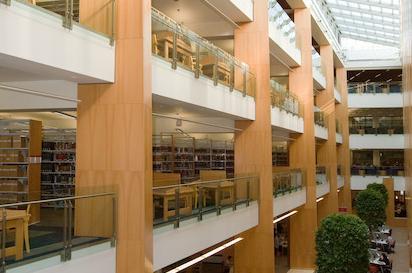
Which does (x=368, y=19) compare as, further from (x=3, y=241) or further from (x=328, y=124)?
(x=3, y=241)

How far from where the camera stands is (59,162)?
32.3 feet

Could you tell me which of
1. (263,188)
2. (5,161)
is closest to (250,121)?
(263,188)

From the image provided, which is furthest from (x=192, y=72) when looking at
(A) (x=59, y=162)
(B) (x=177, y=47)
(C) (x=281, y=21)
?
(C) (x=281, y=21)

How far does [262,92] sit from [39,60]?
24.9 feet

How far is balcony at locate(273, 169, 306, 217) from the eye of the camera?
1257 centimetres

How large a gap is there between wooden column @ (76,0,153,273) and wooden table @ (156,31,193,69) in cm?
66

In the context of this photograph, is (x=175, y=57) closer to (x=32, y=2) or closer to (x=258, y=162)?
(x=32, y=2)

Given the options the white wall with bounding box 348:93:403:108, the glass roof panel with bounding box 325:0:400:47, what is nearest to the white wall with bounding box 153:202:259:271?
the glass roof panel with bounding box 325:0:400:47

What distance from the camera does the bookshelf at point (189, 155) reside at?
11984mm

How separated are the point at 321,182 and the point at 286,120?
19.7 feet

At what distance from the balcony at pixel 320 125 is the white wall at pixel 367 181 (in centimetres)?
743

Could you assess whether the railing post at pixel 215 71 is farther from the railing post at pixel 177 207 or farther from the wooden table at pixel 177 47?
the railing post at pixel 177 207

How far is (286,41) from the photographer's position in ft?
49.2

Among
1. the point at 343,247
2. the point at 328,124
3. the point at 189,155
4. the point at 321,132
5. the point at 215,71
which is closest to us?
the point at 215,71
